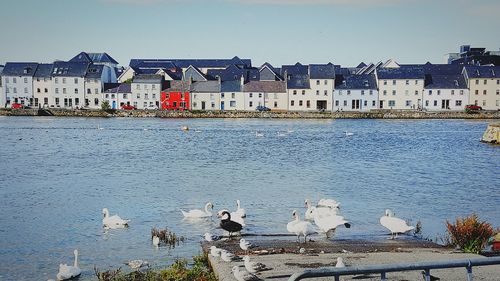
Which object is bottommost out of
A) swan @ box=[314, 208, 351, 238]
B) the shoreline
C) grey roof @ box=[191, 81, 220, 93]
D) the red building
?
swan @ box=[314, 208, 351, 238]

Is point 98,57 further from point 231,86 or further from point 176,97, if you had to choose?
point 231,86

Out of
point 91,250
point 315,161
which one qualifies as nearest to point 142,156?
point 315,161

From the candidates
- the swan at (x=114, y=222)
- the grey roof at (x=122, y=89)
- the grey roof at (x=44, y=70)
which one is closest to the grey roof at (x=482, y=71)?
the grey roof at (x=122, y=89)

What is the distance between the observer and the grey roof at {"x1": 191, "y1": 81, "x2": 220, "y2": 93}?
109500 millimetres

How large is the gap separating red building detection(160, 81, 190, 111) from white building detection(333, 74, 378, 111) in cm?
3089

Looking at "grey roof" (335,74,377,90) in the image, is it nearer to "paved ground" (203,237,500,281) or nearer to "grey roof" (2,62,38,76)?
"grey roof" (2,62,38,76)

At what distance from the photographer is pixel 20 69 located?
115 m

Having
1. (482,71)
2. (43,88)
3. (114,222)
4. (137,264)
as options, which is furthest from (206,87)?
(137,264)

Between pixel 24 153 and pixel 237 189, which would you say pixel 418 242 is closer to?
pixel 237 189

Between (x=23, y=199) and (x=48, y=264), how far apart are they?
33.8 ft

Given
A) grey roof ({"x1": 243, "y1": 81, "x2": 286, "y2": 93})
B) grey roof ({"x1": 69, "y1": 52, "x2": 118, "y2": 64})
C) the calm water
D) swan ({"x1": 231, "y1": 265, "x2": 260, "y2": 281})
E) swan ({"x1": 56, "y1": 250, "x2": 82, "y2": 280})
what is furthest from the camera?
grey roof ({"x1": 69, "y1": 52, "x2": 118, "y2": 64})

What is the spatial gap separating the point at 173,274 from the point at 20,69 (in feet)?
379

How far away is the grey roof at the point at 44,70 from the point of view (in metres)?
114

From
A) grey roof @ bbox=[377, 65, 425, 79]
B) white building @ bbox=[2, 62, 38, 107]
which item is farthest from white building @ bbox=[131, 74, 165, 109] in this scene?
grey roof @ bbox=[377, 65, 425, 79]
